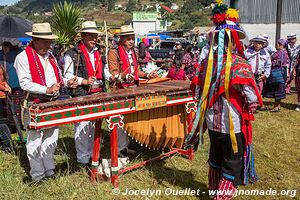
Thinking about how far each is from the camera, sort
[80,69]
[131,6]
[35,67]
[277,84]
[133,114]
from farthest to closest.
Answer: [131,6], [277,84], [80,69], [133,114], [35,67]

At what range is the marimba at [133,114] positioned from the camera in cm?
335

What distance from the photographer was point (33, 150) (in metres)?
3.81

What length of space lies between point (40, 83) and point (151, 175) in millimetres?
1867

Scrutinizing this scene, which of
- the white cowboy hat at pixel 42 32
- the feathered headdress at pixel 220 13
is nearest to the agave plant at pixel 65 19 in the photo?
the white cowboy hat at pixel 42 32

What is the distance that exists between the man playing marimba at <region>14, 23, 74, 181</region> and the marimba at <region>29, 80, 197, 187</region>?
0.38 meters

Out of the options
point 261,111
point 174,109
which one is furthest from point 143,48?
point 174,109

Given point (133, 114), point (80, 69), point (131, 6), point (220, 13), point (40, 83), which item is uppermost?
point (131, 6)

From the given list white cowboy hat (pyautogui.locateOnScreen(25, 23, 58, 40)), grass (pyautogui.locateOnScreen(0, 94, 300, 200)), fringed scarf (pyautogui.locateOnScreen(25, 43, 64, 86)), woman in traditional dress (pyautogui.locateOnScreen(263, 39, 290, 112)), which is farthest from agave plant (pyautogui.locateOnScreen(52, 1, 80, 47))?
fringed scarf (pyautogui.locateOnScreen(25, 43, 64, 86))

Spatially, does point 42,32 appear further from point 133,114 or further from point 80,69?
point 133,114

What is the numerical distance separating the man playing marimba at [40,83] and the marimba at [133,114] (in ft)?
1.25

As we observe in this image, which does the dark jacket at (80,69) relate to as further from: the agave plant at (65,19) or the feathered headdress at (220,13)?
the agave plant at (65,19)

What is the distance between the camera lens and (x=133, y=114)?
13.4ft

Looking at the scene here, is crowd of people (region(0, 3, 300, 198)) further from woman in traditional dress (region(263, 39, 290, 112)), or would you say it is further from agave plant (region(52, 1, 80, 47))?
agave plant (region(52, 1, 80, 47))

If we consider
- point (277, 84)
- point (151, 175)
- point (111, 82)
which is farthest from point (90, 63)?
point (277, 84)
